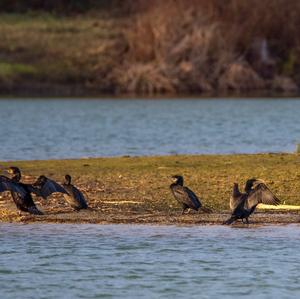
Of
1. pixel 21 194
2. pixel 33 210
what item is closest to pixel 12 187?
pixel 21 194

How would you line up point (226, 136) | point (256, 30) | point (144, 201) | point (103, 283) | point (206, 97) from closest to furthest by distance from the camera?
1. point (103, 283)
2. point (144, 201)
3. point (226, 136)
4. point (206, 97)
5. point (256, 30)

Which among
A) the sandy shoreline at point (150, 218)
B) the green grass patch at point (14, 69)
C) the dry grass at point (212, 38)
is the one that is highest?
the dry grass at point (212, 38)

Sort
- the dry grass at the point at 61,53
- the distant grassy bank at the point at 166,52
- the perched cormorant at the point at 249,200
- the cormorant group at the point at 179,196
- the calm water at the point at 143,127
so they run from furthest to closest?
the dry grass at the point at 61,53 < the distant grassy bank at the point at 166,52 < the calm water at the point at 143,127 < the cormorant group at the point at 179,196 < the perched cormorant at the point at 249,200

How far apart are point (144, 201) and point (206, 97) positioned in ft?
98.5

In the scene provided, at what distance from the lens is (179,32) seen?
4894cm

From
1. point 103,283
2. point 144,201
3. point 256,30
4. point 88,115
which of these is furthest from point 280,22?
point 103,283

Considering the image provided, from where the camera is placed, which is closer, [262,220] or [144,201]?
[262,220]

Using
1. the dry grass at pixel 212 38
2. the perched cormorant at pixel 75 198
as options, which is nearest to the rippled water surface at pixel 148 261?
the perched cormorant at pixel 75 198

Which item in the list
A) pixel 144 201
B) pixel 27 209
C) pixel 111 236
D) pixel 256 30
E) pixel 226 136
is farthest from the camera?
pixel 256 30

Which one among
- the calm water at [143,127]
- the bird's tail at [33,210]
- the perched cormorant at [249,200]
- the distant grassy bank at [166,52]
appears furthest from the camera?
the distant grassy bank at [166,52]

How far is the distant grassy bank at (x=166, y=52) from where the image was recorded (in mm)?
48438

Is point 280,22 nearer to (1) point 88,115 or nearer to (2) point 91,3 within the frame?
(2) point 91,3

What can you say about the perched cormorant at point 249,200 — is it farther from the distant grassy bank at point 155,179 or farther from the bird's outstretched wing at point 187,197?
the distant grassy bank at point 155,179

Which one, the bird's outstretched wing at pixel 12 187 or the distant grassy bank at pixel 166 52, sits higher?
the distant grassy bank at pixel 166 52
